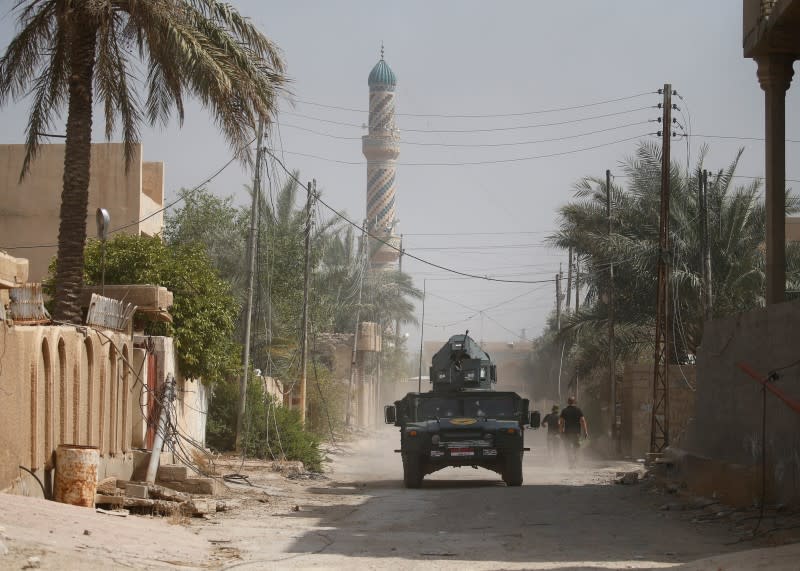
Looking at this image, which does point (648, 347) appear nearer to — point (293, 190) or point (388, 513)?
point (293, 190)

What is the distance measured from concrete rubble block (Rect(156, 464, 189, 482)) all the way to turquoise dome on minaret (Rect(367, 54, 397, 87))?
286 feet

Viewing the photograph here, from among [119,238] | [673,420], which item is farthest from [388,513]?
[673,420]

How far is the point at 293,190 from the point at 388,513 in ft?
103

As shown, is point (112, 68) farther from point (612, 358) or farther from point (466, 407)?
point (612, 358)

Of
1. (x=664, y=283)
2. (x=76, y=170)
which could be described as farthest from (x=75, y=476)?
(x=664, y=283)

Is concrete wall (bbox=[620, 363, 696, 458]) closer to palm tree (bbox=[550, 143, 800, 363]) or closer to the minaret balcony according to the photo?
palm tree (bbox=[550, 143, 800, 363])

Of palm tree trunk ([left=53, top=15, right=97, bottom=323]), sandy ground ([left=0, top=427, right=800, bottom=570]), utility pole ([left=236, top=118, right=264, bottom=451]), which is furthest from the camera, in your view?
utility pole ([left=236, top=118, right=264, bottom=451])

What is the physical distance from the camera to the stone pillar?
642 inches

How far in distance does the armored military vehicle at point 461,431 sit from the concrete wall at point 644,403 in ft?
33.8

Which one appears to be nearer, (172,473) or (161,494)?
(161,494)

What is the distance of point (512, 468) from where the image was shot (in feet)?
68.6

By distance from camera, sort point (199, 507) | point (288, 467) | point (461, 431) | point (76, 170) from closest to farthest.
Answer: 1. point (199, 507)
2. point (76, 170)
3. point (461, 431)
4. point (288, 467)

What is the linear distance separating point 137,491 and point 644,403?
2201cm

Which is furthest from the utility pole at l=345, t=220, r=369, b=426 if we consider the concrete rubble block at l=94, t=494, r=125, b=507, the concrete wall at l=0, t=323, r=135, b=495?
the concrete rubble block at l=94, t=494, r=125, b=507
